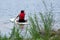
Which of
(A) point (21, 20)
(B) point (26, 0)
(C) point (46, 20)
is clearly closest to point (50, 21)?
(C) point (46, 20)

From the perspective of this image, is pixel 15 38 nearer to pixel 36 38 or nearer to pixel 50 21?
pixel 36 38

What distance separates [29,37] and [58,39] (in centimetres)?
57

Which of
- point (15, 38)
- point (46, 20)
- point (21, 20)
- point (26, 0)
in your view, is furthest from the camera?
point (26, 0)

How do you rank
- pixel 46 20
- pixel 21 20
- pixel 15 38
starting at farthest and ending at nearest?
1. pixel 21 20
2. pixel 46 20
3. pixel 15 38

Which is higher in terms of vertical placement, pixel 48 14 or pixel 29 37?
pixel 48 14

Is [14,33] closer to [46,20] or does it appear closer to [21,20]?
[46,20]

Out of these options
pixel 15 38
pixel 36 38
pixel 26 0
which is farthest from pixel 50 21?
pixel 26 0

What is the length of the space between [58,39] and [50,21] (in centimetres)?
34

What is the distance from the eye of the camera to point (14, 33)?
4375 mm

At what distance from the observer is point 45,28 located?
4484 mm

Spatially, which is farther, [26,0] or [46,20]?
[26,0]

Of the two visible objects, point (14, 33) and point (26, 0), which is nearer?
point (14, 33)

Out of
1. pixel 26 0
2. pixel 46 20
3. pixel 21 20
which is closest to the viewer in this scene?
pixel 46 20

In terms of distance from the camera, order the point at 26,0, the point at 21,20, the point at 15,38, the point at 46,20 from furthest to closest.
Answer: the point at 26,0, the point at 21,20, the point at 46,20, the point at 15,38
